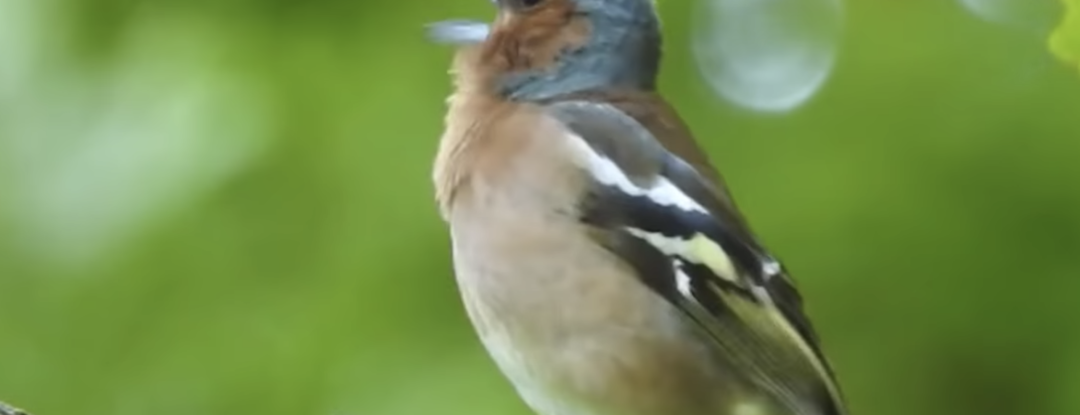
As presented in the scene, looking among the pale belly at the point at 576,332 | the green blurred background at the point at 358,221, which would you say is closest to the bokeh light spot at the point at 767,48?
the green blurred background at the point at 358,221

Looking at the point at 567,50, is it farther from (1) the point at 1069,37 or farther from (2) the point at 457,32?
(1) the point at 1069,37

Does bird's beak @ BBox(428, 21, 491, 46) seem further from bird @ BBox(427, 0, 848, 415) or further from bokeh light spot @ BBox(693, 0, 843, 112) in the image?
bokeh light spot @ BBox(693, 0, 843, 112)

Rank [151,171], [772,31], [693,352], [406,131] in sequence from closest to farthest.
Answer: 1. [693,352]
2. [151,171]
3. [406,131]
4. [772,31]

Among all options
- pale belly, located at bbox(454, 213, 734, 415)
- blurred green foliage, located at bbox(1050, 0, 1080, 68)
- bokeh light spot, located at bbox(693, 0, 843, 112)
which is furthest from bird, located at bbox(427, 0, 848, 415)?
bokeh light spot, located at bbox(693, 0, 843, 112)

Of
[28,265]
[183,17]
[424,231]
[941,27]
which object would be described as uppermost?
[941,27]

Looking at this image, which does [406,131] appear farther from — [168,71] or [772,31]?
[772,31]

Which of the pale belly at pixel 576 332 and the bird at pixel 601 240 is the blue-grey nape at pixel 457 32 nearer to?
the bird at pixel 601 240

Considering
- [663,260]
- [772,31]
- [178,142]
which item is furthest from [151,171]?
[772,31]
